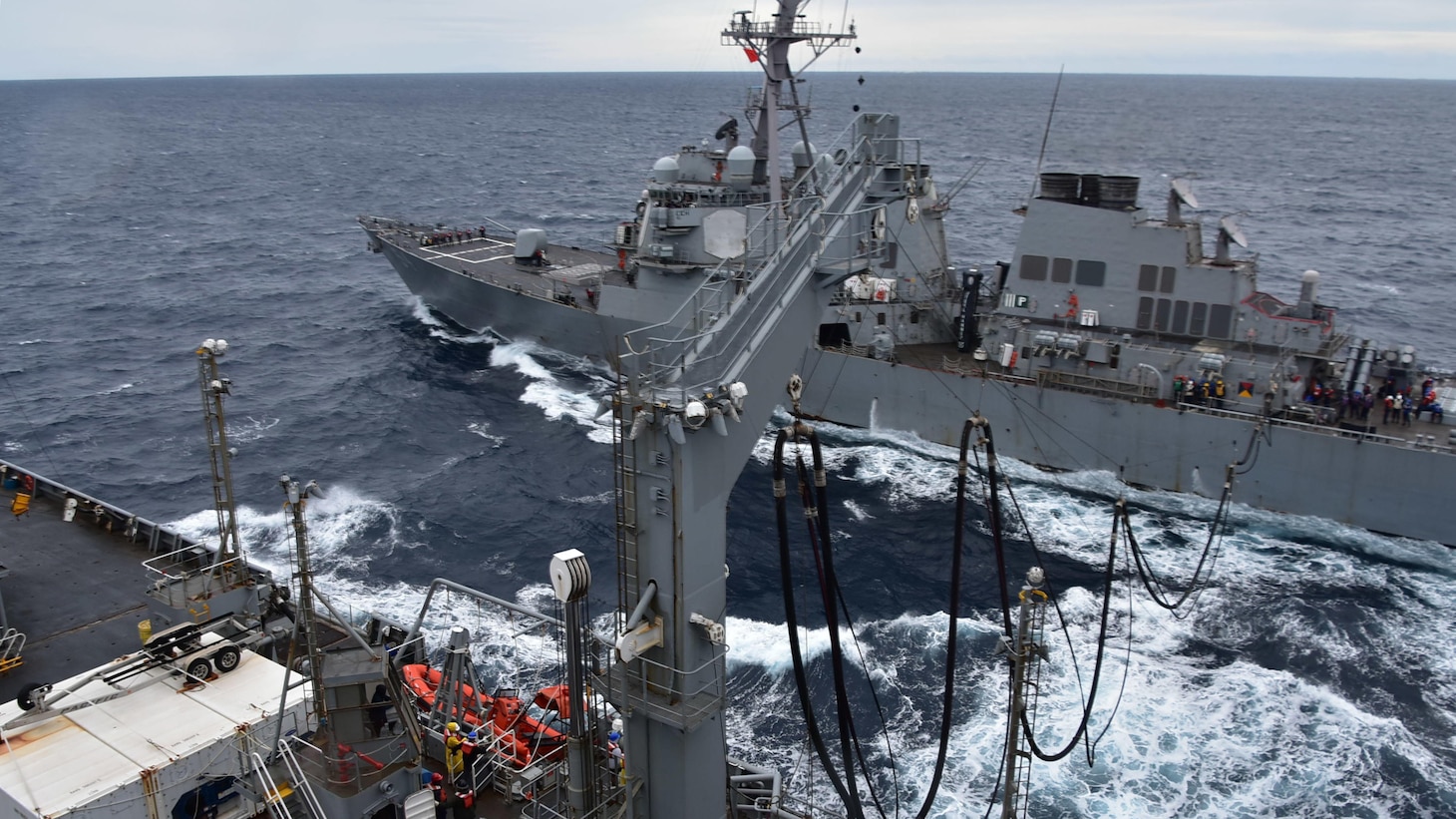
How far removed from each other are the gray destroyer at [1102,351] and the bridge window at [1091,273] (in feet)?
0.24

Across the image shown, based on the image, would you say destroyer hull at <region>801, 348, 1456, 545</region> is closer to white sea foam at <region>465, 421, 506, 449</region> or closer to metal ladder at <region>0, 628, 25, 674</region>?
white sea foam at <region>465, 421, 506, 449</region>

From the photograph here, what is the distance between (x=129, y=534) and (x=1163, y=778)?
22.1 m

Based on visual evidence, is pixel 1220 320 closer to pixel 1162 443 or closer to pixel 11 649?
pixel 1162 443

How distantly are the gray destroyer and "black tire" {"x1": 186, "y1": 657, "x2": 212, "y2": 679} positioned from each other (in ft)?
50.1

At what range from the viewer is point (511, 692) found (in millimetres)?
22750

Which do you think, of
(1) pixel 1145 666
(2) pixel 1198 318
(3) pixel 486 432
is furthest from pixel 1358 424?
(3) pixel 486 432

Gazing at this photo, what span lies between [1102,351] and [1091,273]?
3.13 metres

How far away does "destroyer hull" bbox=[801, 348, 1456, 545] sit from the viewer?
31234mm

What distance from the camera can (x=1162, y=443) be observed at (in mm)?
34375

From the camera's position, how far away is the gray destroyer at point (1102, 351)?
106 feet

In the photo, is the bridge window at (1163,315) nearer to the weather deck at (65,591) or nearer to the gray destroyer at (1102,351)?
the gray destroyer at (1102,351)

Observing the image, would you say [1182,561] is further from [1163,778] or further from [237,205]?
[237,205]

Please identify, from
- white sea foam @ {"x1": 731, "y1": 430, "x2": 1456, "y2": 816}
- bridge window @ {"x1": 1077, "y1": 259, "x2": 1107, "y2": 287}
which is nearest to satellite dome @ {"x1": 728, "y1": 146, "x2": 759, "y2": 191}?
bridge window @ {"x1": 1077, "y1": 259, "x2": 1107, "y2": 287}

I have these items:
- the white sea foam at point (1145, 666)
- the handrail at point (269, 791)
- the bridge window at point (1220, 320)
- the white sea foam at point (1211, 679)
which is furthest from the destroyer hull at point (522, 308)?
the handrail at point (269, 791)
